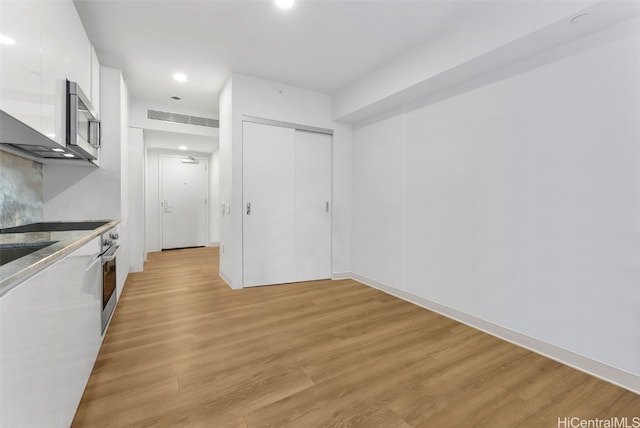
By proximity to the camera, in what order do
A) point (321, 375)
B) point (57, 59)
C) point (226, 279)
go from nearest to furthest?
point (57, 59), point (321, 375), point (226, 279)

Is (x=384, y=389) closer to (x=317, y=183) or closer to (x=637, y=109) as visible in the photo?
(x=637, y=109)

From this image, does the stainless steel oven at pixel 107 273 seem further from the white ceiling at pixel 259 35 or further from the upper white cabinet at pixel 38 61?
the white ceiling at pixel 259 35

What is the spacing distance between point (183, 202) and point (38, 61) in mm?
6003

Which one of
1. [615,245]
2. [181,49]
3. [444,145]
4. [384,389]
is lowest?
[384,389]

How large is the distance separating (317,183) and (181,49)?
227cm

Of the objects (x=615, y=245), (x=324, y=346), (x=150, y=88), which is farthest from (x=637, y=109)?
(x=150, y=88)

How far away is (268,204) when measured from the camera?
3766 mm

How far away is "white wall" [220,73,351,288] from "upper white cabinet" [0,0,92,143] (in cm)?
167

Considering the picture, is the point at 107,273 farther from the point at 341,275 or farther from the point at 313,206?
the point at 341,275

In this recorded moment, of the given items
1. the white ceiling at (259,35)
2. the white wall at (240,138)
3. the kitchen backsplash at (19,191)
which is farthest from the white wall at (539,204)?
the kitchen backsplash at (19,191)

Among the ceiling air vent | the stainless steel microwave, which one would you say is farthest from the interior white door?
the stainless steel microwave

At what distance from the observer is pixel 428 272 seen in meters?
3.07

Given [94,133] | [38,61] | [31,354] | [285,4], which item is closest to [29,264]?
[31,354]

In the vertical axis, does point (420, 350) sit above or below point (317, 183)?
below
